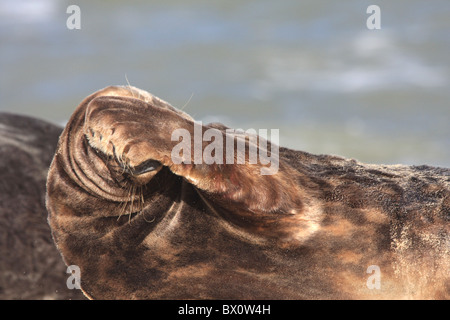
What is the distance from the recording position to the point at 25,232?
435 cm

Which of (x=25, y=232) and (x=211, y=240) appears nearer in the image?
(x=211, y=240)

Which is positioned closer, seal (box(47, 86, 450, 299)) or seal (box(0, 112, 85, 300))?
seal (box(47, 86, 450, 299))

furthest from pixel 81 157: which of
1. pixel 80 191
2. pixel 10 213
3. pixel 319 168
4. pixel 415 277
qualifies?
pixel 10 213

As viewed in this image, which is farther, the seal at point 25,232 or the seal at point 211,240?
the seal at point 25,232

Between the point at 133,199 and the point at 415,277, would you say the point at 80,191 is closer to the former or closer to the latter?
the point at 133,199

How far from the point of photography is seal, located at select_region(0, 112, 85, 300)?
423 centimetres

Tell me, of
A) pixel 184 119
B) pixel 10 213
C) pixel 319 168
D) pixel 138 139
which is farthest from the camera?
pixel 10 213

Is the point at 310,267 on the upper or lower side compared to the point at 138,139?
lower

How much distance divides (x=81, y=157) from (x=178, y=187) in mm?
420

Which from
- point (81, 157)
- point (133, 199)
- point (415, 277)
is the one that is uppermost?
point (81, 157)

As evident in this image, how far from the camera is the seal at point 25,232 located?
423cm

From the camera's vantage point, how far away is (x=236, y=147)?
252 cm

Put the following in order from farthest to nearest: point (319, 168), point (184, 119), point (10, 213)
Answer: point (10, 213) < point (319, 168) < point (184, 119)

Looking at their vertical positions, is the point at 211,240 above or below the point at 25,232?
below
